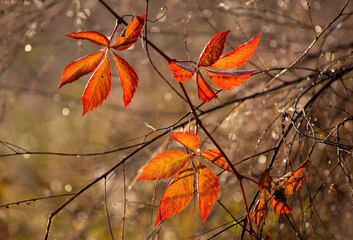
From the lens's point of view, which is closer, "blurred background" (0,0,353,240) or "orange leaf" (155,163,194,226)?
"orange leaf" (155,163,194,226)

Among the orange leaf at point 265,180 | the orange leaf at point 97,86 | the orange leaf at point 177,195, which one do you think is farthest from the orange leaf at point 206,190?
the orange leaf at point 97,86

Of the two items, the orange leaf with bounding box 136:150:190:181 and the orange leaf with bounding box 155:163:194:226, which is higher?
the orange leaf with bounding box 136:150:190:181

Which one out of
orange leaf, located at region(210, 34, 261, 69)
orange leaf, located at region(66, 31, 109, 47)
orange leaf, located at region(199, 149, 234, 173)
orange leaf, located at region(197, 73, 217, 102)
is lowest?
orange leaf, located at region(199, 149, 234, 173)

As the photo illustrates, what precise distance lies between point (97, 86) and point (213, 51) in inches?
9.0

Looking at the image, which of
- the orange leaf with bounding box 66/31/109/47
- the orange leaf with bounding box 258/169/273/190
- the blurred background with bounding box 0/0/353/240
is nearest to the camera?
the orange leaf with bounding box 66/31/109/47

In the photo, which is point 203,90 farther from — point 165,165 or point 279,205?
point 279,205

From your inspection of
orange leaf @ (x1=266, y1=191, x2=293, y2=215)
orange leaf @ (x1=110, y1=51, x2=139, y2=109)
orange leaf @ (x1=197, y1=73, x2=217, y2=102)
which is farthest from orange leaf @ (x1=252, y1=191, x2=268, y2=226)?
orange leaf @ (x1=110, y1=51, x2=139, y2=109)

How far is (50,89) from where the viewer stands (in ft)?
10.8

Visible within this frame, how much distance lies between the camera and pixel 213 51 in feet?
2.11

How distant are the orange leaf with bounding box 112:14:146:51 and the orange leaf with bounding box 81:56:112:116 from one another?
0.05 meters

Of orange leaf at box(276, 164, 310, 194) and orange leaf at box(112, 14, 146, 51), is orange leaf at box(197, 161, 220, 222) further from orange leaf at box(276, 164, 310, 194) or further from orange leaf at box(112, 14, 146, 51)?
orange leaf at box(112, 14, 146, 51)

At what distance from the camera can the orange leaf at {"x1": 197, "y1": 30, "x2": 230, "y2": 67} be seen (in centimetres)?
64

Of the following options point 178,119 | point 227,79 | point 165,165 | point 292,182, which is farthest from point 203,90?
point 178,119

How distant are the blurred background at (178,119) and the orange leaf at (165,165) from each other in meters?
0.10
